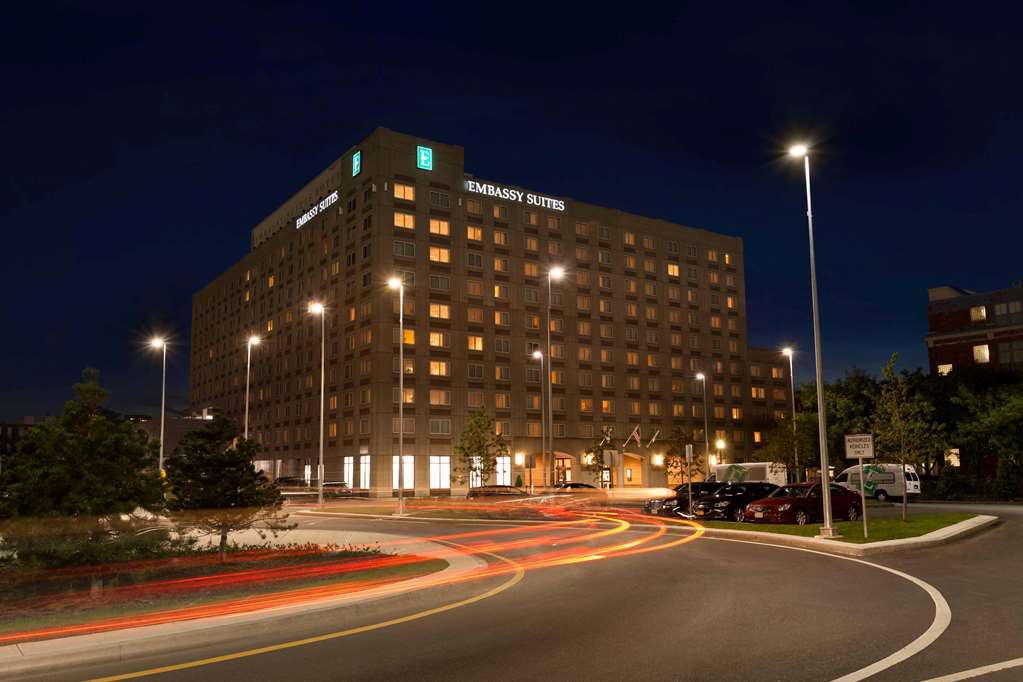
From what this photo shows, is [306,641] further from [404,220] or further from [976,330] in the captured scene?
[976,330]

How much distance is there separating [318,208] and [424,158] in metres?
15.3

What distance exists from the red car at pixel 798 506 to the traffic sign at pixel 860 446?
6.27 metres

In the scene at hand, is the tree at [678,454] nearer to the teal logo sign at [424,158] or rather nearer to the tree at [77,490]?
the teal logo sign at [424,158]

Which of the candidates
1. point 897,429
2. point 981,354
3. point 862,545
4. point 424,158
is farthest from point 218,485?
point 981,354

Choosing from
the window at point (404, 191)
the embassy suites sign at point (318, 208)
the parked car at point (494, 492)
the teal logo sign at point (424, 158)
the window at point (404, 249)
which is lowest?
the parked car at point (494, 492)

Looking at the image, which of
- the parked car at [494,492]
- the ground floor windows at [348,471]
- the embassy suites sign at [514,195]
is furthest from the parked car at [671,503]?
the embassy suites sign at [514,195]

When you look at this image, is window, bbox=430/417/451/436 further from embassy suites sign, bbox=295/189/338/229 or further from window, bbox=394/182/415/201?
embassy suites sign, bbox=295/189/338/229

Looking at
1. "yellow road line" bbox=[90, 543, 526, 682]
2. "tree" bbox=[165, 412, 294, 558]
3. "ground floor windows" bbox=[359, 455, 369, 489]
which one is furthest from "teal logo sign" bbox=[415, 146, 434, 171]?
"yellow road line" bbox=[90, 543, 526, 682]

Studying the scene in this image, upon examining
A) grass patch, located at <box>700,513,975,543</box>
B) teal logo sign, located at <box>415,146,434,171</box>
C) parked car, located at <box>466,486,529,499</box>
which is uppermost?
teal logo sign, located at <box>415,146,434,171</box>

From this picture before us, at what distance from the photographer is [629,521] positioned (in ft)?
105

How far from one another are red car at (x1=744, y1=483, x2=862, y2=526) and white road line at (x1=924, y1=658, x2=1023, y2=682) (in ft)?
66.2

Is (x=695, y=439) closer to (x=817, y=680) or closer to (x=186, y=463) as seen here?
(x=186, y=463)

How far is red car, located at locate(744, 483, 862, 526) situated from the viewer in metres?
27.8

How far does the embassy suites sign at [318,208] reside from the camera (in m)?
88.2
